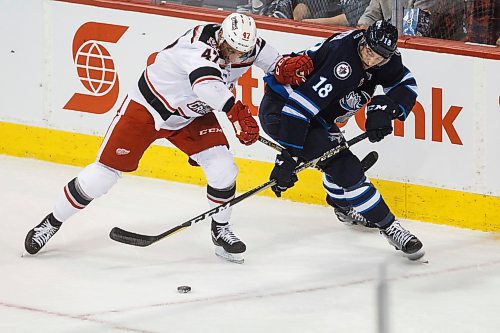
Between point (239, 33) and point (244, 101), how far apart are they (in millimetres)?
1343

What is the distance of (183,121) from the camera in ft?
17.5

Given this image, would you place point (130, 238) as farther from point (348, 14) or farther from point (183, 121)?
point (348, 14)

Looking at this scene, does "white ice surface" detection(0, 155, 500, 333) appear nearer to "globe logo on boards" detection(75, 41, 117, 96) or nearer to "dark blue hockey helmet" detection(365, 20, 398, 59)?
"globe logo on boards" detection(75, 41, 117, 96)

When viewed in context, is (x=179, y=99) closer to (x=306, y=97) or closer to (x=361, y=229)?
(x=306, y=97)

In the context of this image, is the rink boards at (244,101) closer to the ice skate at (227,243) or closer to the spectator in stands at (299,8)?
the spectator in stands at (299,8)

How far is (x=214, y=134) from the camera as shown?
5375 mm

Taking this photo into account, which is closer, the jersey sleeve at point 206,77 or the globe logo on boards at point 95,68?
the jersey sleeve at point 206,77

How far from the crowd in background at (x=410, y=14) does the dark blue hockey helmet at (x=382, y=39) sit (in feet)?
2.74

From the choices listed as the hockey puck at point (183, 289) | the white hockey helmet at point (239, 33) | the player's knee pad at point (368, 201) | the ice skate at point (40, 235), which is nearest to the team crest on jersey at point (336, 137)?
the player's knee pad at point (368, 201)

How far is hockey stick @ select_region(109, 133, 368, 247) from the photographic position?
534 centimetres

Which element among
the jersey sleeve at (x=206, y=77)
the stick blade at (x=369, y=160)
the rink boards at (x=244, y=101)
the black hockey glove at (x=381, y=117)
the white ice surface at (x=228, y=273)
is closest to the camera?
the white ice surface at (x=228, y=273)

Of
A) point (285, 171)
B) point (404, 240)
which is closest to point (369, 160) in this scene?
point (404, 240)

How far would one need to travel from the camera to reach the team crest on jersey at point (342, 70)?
523 centimetres

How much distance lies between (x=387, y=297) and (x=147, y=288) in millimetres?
952
